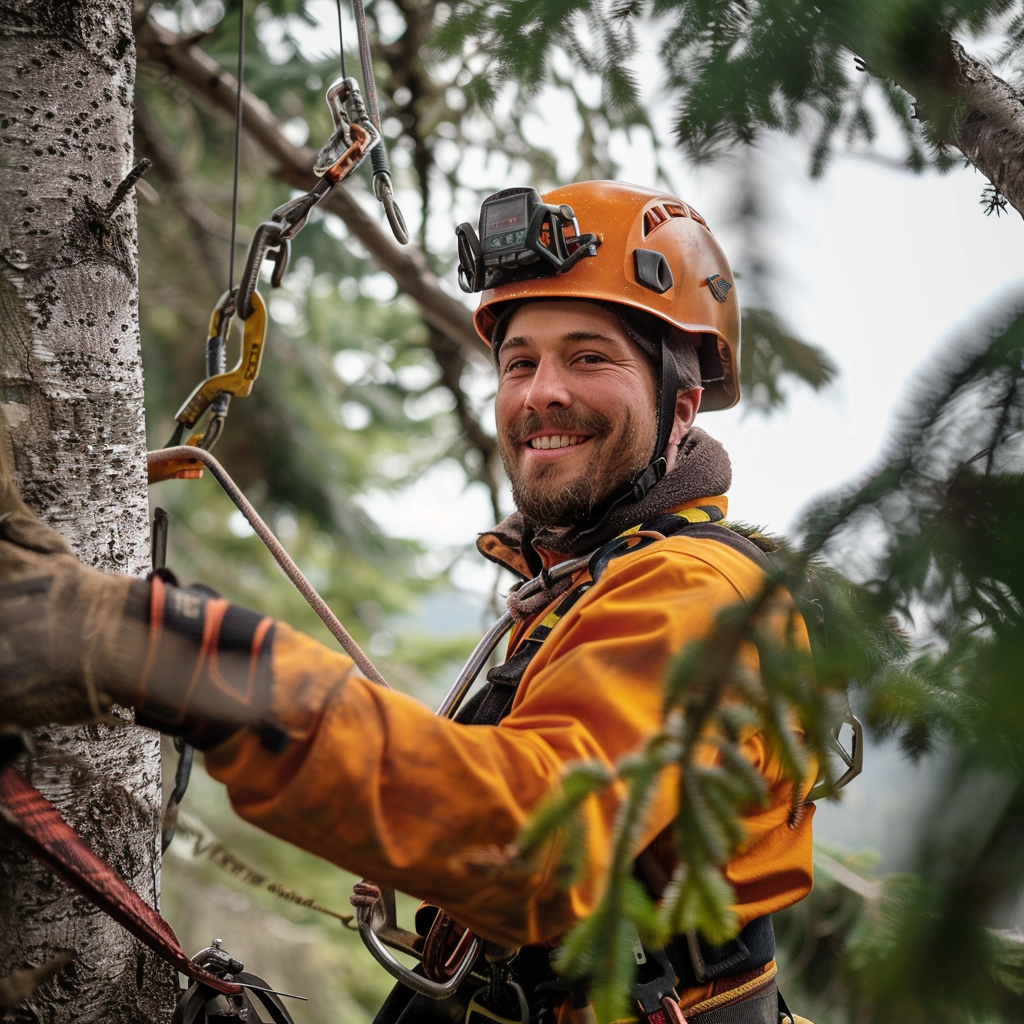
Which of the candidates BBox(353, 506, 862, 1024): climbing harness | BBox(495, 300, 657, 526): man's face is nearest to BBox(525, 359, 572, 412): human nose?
BBox(495, 300, 657, 526): man's face

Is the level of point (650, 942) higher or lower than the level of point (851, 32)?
lower

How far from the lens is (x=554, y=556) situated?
2.61 metres

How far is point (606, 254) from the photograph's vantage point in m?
2.52

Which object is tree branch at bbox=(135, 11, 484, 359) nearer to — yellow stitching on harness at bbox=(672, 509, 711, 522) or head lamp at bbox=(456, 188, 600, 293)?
head lamp at bbox=(456, 188, 600, 293)

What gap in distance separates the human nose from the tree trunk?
100 centimetres

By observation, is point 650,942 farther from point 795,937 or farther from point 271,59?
point 271,59

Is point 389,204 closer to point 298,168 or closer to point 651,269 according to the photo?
point 651,269

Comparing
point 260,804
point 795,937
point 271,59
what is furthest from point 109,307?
point 271,59

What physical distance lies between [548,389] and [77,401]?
44.9 inches

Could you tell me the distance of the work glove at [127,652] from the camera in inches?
47.6

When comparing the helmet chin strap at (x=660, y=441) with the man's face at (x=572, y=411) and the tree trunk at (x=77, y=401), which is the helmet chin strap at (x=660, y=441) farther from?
the tree trunk at (x=77, y=401)

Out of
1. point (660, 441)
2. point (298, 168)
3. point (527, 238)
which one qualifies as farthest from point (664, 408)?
point (298, 168)

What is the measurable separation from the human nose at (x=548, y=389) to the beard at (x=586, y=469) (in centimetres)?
3

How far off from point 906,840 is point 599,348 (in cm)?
176
